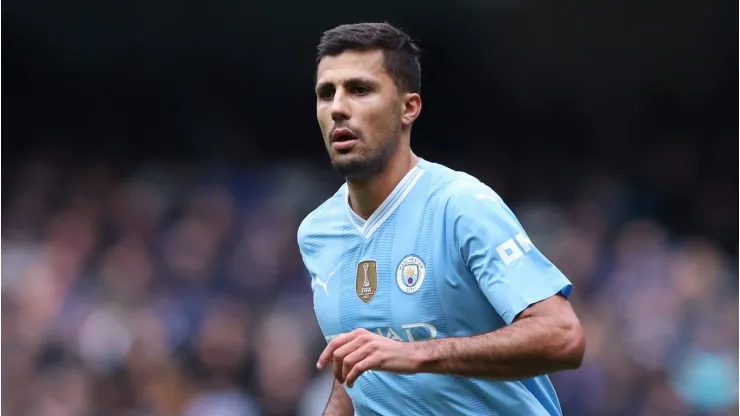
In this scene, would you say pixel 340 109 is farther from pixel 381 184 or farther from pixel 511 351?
pixel 511 351

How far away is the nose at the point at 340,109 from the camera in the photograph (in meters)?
4.29

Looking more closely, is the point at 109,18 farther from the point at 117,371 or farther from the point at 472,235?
the point at 472,235

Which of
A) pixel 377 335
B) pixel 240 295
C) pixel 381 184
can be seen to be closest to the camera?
pixel 377 335

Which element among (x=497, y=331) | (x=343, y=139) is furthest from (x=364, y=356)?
(x=343, y=139)

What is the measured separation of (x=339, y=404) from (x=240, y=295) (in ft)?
17.3

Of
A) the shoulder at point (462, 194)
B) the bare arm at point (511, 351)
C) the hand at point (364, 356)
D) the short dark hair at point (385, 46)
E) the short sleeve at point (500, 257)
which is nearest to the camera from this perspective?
the hand at point (364, 356)

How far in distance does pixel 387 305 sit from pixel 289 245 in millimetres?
6341

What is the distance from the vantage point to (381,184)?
173 inches

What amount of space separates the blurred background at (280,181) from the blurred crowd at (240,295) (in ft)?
0.07

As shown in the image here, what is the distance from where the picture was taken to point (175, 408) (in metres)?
9.25

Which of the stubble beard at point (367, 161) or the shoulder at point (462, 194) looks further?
the stubble beard at point (367, 161)

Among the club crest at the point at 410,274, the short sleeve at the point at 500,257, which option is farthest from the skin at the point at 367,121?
the short sleeve at the point at 500,257

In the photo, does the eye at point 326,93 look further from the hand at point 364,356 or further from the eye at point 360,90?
the hand at point 364,356

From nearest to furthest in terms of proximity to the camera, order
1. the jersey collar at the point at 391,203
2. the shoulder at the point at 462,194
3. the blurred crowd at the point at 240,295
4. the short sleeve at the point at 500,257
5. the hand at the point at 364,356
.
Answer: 1. the hand at the point at 364,356
2. the short sleeve at the point at 500,257
3. the shoulder at the point at 462,194
4. the jersey collar at the point at 391,203
5. the blurred crowd at the point at 240,295
